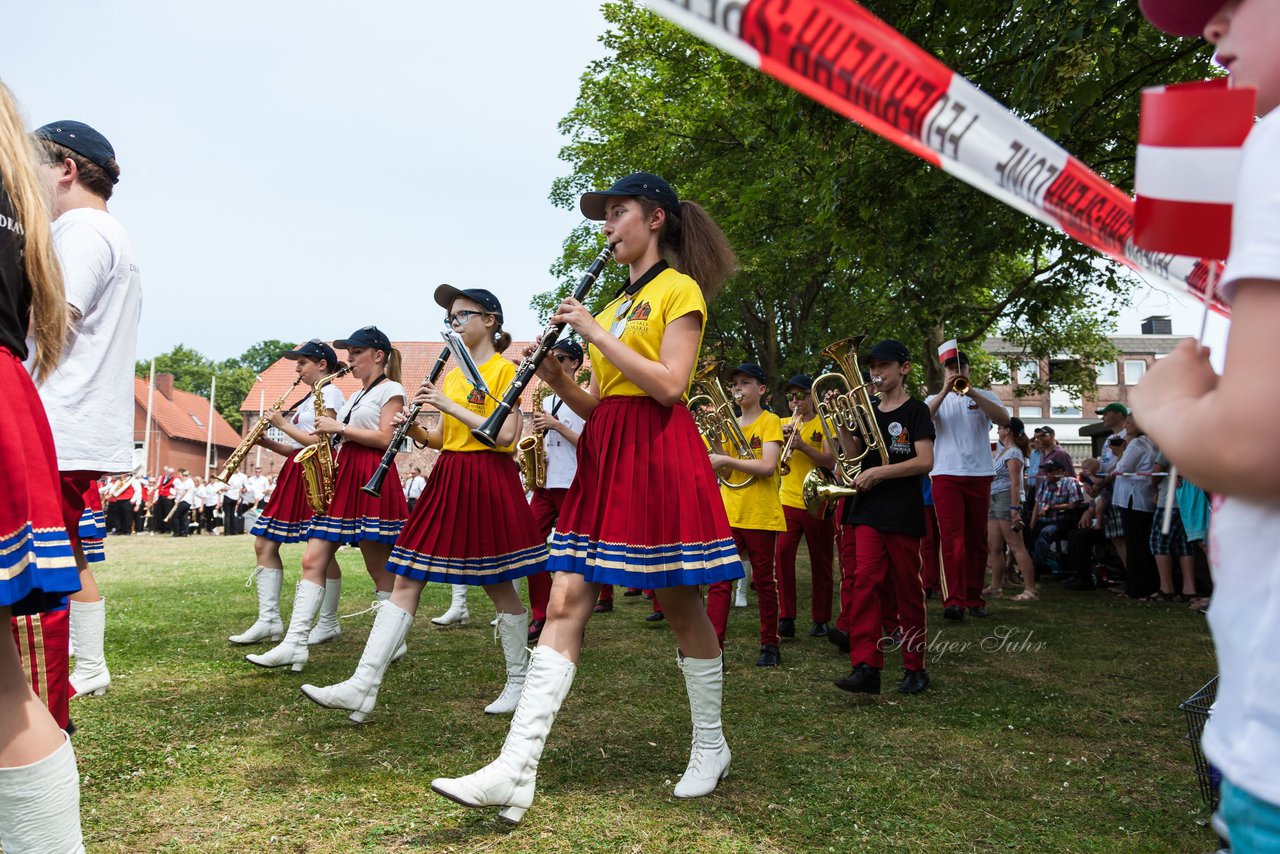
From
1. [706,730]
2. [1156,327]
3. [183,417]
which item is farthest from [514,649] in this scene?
[1156,327]

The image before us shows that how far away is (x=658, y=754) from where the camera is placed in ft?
14.7

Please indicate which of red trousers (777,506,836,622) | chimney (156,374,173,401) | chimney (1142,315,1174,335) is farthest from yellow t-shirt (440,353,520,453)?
Result: chimney (1142,315,1174,335)

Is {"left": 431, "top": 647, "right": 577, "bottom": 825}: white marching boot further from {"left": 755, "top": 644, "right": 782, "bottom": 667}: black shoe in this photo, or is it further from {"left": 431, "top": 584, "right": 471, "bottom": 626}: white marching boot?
{"left": 431, "top": 584, "right": 471, "bottom": 626}: white marching boot

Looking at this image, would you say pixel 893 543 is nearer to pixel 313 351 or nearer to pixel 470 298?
pixel 470 298

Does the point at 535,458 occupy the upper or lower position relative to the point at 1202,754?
upper

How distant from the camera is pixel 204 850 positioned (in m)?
3.23

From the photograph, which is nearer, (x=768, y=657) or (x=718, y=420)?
(x=768, y=657)

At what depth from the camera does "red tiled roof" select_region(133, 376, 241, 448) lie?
212 feet

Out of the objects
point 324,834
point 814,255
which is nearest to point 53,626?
point 324,834

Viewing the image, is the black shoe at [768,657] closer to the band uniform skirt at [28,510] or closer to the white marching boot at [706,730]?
the white marching boot at [706,730]

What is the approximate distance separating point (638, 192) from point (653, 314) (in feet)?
1.88

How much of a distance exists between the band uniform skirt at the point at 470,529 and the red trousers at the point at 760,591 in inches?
59.3

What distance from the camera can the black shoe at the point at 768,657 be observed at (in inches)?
268

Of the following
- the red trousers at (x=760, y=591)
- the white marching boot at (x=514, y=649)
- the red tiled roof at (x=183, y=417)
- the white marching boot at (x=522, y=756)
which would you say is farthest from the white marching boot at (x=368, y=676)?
the red tiled roof at (x=183, y=417)
